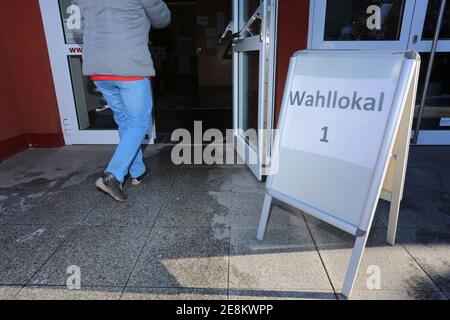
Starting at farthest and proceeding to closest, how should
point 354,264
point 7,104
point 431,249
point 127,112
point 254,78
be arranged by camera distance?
1. point 7,104
2. point 254,78
3. point 127,112
4. point 431,249
5. point 354,264

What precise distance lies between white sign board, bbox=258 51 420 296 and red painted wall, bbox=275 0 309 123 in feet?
4.77

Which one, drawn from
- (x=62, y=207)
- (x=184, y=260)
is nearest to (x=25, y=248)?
(x=62, y=207)

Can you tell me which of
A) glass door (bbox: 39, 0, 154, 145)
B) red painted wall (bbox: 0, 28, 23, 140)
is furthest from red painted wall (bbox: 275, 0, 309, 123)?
red painted wall (bbox: 0, 28, 23, 140)

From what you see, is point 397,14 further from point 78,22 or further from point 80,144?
point 80,144

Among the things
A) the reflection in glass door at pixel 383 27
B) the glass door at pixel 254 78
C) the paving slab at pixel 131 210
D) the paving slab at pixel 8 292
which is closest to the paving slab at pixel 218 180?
the glass door at pixel 254 78

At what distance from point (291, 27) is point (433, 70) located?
1.77 metres

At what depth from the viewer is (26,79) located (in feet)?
11.4

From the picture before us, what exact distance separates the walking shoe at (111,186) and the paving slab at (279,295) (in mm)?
1265

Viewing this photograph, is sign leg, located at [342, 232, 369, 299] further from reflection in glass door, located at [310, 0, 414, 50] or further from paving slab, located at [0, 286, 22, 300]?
reflection in glass door, located at [310, 0, 414, 50]

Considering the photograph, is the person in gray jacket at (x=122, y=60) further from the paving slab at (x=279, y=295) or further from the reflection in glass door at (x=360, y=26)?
the reflection in glass door at (x=360, y=26)

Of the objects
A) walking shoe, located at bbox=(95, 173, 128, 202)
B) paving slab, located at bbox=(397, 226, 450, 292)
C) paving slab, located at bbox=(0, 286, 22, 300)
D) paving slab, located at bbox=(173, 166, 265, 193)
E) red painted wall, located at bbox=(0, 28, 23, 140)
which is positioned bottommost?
paving slab, located at bbox=(173, 166, 265, 193)

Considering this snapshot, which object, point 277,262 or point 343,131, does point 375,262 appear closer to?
point 277,262

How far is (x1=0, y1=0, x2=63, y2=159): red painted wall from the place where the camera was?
10.8 ft

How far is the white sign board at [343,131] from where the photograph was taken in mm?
1382
